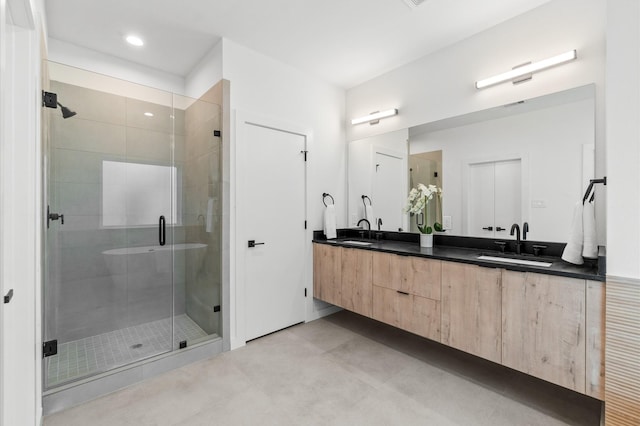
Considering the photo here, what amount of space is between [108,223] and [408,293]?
8.50 feet

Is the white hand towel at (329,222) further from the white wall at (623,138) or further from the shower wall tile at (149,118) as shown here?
the white wall at (623,138)

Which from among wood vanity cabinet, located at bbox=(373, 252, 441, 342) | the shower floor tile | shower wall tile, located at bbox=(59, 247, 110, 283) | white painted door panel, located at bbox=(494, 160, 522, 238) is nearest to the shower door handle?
shower wall tile, located at bbox=(59, 247, 110, 283)

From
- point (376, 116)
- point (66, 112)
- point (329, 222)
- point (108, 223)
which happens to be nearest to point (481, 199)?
point (376, 116)

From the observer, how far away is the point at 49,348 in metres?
1.98

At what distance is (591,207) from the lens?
187 centimetres

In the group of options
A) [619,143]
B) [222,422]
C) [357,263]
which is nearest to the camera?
[619,143]

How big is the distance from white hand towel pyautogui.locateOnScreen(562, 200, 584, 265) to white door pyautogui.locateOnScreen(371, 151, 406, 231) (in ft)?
4.85

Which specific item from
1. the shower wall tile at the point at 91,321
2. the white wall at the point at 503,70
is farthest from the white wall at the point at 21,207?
the white wall at the point at 503,70

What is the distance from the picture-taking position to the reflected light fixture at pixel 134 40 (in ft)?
8.83

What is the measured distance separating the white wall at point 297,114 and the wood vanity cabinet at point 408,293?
977 mm

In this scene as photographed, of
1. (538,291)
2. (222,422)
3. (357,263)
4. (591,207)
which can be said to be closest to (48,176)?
(222,422)

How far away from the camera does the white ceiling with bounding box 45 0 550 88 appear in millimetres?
2256

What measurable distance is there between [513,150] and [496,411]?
1.92m

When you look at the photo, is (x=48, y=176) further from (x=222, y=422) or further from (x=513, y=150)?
(x=513, y=150)
